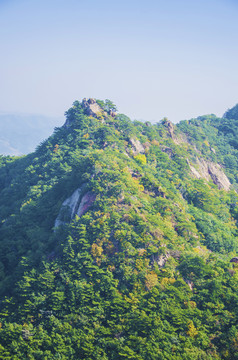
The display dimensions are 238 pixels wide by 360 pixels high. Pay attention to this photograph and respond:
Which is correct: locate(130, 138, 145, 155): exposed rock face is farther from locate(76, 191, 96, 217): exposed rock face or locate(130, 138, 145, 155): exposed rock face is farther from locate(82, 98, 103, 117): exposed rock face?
locate(76, 191, 96, 217): exposed rock face

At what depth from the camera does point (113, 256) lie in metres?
44.0

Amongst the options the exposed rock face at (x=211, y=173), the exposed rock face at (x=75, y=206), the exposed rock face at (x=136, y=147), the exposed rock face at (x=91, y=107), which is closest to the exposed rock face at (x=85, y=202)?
the exposed rock face at (x=75, y=206)

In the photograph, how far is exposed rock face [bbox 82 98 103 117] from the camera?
3250 inches

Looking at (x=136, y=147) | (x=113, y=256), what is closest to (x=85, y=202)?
(x=113, y=256)

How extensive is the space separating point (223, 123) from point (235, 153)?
25.3 metres

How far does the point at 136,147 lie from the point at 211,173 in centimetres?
2645

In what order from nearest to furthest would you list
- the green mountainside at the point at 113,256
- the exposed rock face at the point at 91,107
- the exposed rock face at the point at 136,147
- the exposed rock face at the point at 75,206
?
1. the green mountainside at the point at 113,256
2. the exposed rock face at the point at 75,206
3. the exposed rock face at the point at 136,147
4. the exposed rock face at the point at 91,107

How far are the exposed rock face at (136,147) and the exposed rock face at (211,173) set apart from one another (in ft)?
49.3

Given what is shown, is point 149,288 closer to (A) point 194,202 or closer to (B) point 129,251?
(B) point 129,251

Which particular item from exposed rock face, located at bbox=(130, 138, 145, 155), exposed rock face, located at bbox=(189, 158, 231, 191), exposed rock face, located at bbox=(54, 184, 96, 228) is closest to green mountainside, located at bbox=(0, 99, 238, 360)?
exposed rock face, located at bbox=(54, 184, 96, 228)

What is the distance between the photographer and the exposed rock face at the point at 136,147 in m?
77.7

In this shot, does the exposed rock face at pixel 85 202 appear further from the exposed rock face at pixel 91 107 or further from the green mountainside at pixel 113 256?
the exposed rock face at pixel 91 107

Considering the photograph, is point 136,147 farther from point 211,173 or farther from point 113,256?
point 113,256

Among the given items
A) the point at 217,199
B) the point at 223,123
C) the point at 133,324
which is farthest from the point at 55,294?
the point at 223,123
